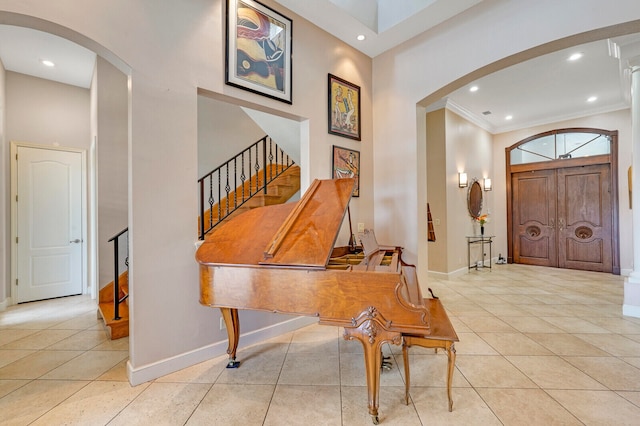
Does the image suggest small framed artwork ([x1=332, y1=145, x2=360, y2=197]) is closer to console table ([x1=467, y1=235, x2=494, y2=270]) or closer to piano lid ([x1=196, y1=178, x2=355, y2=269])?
piano lid ([x1=196, y1=178, x2=355, y2=269])

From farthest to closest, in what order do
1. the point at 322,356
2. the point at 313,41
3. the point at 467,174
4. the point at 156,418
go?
1. the point at 467,174
2. the point at 313,41
3. the point at 322,356
4. the point at 156,418

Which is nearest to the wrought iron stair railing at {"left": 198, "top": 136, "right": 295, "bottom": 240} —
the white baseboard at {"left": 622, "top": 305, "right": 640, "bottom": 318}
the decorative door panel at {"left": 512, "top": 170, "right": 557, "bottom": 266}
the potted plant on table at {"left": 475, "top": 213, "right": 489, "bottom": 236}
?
the potted plant on table at {"left": 475, "top": 213, "right": 489, "bottom": 236}

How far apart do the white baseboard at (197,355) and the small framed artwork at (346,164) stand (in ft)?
5.92

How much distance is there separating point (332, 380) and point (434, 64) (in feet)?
11.7

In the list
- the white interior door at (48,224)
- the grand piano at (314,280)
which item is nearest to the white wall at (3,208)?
the white interior door at (48,224)

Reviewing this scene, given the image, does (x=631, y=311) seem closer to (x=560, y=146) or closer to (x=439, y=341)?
(x=439, y=341)

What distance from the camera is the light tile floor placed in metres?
1.74

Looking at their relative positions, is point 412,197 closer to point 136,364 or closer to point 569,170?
point 136,364

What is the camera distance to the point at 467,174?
244 inches

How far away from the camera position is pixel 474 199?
6.40 m

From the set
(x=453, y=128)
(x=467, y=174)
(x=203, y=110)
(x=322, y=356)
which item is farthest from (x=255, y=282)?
(x=467, y=174)

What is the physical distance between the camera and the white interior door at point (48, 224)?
4.11 metres

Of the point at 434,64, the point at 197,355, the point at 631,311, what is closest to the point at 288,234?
the point at 197,355

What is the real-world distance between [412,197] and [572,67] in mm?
3460
